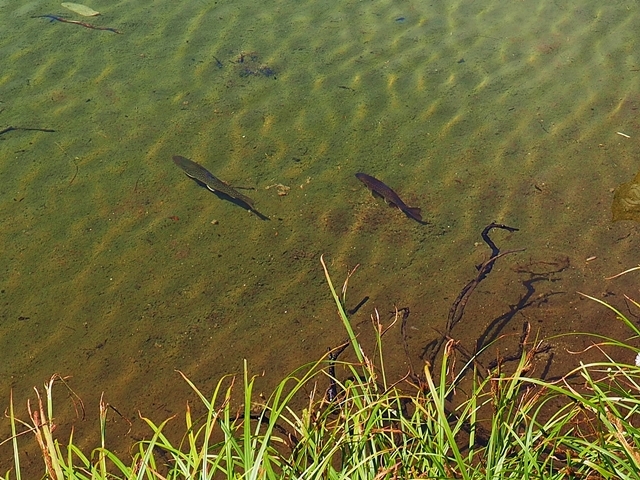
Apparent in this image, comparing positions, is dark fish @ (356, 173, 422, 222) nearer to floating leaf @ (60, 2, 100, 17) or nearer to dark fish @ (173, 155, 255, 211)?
dark fish @ (173, 155, 255, 211)

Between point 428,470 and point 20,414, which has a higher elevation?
point 428,470

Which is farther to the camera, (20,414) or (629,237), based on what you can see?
(629,237)

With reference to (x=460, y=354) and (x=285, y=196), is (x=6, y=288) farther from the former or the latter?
→ (x=460, y=354)

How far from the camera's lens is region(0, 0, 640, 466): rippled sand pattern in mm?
3143

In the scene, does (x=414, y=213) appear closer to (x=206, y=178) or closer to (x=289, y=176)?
(x=289, y=176)

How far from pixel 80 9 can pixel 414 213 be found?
10.9ft

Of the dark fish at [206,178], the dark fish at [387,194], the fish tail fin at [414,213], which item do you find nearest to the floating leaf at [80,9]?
the dark fish at [206,178]

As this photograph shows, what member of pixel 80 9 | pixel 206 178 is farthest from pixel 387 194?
pixel 80 9

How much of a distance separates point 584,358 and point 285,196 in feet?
5.64

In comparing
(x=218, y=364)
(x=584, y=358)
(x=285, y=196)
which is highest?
(x=285, y=196)

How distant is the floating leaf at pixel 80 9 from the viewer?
5348mm

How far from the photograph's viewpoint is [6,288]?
325 cm

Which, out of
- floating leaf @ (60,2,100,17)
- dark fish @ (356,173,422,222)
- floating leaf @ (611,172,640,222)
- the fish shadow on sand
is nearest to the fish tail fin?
dark fish @ (356,173,422,222)

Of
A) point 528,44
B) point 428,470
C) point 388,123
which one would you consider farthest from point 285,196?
point 528,44
